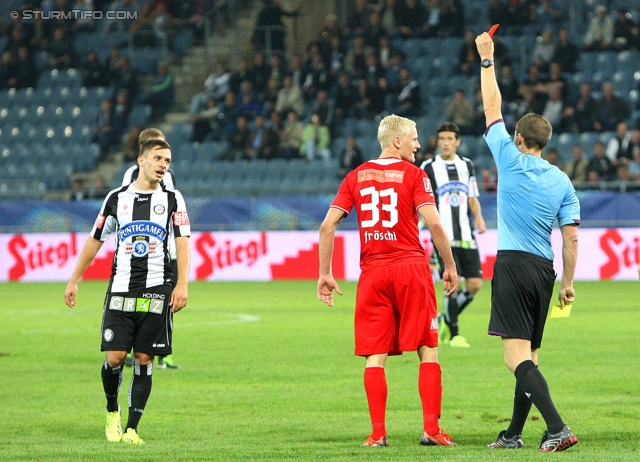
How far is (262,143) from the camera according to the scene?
1081 inches

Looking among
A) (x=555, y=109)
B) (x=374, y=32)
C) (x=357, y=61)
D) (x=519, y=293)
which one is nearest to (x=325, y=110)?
(x=357, y=61)

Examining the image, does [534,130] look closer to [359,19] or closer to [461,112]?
Answer: [461,112]

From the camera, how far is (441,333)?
13.1 meters

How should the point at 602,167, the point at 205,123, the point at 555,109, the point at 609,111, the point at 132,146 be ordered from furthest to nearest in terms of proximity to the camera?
the point at 205,123 → the point at 132,146 → the point at 555,109 → the point at 609,111 → the point at 602,167

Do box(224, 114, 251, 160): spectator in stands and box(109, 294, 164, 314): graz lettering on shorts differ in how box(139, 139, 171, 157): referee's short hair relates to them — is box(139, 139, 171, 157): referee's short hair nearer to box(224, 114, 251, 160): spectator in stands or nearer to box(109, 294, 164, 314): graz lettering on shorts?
box(109, 294, 164, 314): graz lettering on shorts

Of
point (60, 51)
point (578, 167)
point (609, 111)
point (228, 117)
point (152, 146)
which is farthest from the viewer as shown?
point (60, 51)

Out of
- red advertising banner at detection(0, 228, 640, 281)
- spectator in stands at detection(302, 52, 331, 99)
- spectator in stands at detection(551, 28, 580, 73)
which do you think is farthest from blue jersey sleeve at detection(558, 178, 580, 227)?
spectator in stands at detection(302, 52, 331, 99)

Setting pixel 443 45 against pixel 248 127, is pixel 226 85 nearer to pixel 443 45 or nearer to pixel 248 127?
pixel 248 127

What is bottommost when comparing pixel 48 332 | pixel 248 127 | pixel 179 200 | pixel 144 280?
pixel 48 332

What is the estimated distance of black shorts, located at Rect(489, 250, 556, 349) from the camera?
260 inches

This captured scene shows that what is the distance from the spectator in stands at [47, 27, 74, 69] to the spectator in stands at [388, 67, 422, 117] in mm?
10506

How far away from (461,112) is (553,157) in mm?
3503

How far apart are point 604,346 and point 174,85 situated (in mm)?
21223

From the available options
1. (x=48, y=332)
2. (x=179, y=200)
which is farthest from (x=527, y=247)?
(x=48, y=332)
